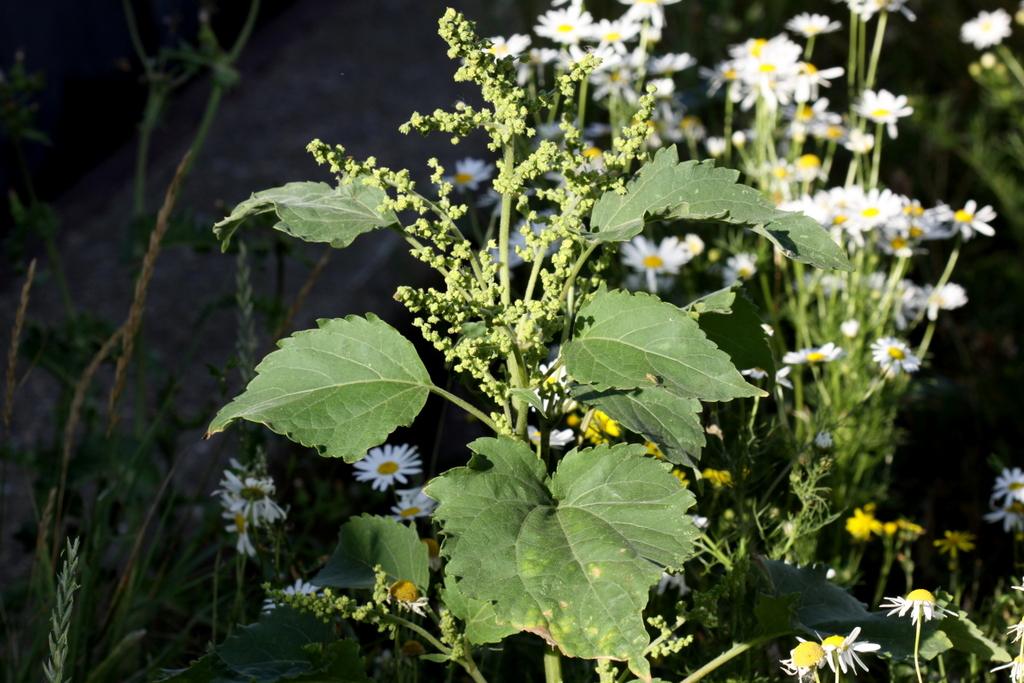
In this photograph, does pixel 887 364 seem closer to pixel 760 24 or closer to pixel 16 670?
pixel 16 670

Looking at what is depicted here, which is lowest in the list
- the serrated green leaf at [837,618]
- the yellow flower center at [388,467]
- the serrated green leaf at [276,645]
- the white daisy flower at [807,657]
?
the yellow flower center at [388,467]

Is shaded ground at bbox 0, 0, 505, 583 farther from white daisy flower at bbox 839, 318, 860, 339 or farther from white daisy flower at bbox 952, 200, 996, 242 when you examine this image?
white daisy flower at bbox 952, 200, 996, 242

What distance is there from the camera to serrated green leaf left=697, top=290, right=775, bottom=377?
1.46 meters

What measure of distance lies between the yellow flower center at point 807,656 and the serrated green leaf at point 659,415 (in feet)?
0.97

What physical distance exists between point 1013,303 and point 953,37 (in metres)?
2.10

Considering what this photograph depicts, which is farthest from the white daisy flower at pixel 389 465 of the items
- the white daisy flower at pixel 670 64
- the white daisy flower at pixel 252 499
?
the white daisy flower at pixel 670 64

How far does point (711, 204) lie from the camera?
123 cm

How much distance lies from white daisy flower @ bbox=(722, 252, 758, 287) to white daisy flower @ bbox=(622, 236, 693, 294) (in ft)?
0.45

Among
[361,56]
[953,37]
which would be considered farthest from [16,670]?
→ [953,37]

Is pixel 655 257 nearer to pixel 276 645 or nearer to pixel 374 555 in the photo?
pixel 374 555

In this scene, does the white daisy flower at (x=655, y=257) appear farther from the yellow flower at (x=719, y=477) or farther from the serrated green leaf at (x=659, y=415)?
the serrated green leaf at (x=659, y=415)

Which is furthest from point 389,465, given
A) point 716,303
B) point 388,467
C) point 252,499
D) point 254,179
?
point 254,179

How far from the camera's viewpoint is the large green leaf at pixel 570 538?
3.36 feet

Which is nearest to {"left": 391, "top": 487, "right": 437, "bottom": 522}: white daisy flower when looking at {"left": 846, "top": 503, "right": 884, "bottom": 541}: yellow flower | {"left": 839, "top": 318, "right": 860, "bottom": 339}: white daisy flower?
{"left": 846, "top": 503, "right": 884, "bottom": 541}: yellow flower
